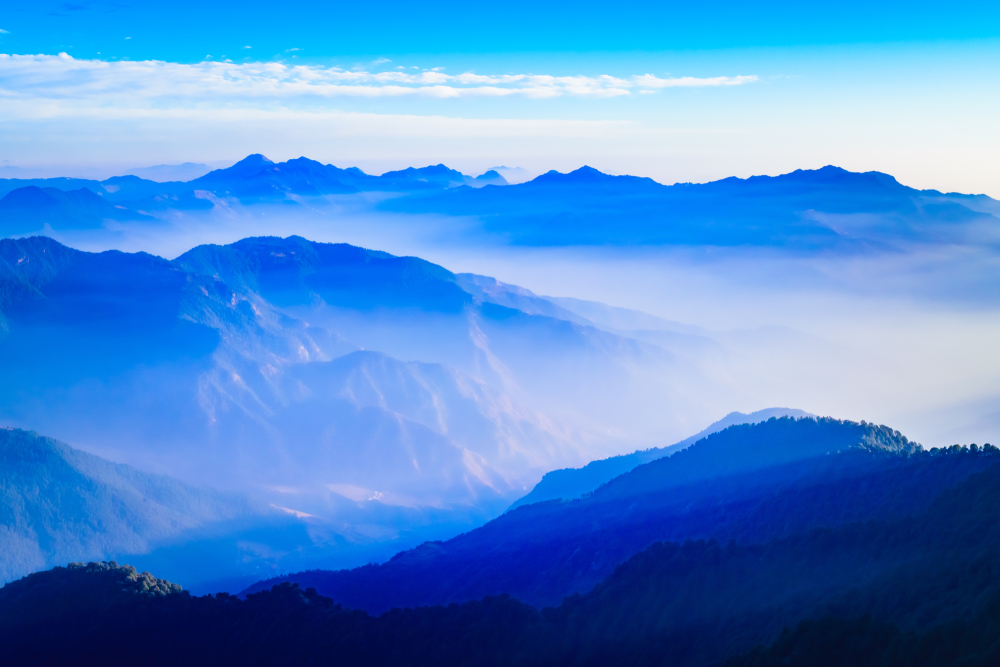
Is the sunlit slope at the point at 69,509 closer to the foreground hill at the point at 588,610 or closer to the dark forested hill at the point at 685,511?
the dark forested hill at the point at 685,511

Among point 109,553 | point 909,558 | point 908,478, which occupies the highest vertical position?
point 109,553

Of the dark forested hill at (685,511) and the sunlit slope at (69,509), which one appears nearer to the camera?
the dark forested hill at (685,511)

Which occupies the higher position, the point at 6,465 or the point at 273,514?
the point at 6,465

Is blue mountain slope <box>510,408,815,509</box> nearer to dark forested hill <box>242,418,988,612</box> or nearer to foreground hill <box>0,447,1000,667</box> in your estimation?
dark forested hill <box>242,418,988,612</box>

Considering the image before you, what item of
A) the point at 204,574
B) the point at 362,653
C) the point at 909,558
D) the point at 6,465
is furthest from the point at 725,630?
the point at 6,465

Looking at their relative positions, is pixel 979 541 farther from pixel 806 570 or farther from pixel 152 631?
pixel 152 631

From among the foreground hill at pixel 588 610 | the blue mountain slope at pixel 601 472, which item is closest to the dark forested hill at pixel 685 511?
the foreground hill at pixel 588 610

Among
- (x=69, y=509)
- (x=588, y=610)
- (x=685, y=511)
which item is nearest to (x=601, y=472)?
(x=685, y=511)
